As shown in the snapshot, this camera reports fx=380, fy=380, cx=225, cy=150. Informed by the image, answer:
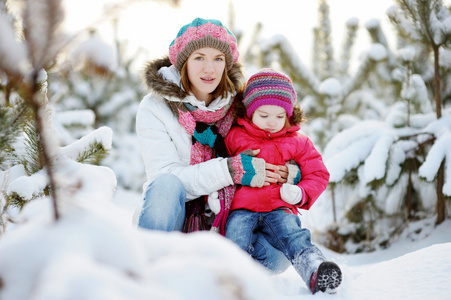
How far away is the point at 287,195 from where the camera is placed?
2.07 meters

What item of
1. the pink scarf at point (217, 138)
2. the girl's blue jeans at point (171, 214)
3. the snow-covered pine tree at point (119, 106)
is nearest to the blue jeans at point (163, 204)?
the girl's blue jeans at point (171, 214)

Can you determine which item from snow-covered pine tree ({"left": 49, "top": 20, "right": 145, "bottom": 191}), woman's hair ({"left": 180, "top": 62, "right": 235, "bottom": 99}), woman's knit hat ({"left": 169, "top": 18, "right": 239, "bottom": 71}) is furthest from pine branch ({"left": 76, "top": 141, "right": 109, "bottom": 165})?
snow-covered pine tree ({"left": 49, "top": 20, "right": 145, "bottom": 191})

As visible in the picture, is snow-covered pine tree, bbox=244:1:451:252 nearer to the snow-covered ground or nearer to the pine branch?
the pine branch

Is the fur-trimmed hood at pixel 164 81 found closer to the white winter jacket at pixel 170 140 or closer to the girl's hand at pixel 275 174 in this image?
the white winter jacket at pixel 170 140

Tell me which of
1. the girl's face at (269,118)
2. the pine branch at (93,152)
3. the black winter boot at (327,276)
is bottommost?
the black winter boot at (327,276)

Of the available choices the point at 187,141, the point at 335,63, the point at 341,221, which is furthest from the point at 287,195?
the point at 335,63

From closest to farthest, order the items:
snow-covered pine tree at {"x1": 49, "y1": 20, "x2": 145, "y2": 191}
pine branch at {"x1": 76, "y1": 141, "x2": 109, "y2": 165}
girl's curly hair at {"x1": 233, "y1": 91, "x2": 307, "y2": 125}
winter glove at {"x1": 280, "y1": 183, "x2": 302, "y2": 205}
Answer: pine branch at {"x1": 76, "y1": 141, "x2": 109, "y2": 165}, winter glove at {"x1": 280, "y1": 183, "x2": 302, "y2": 205}, girl's curly hair at {"x1": 233, "y1": 91, "x2": 307, "y2": 125}, snow-covered pine tree at {"x1": 49, "y1": 20, "x2": 145, "y2": 191}

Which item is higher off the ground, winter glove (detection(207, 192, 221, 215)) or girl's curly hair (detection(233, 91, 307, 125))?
girl's curly hair (detection(233, 91, 307, 125))

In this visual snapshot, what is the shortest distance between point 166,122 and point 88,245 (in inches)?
63.0

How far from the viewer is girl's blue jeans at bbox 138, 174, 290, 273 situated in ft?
5.99

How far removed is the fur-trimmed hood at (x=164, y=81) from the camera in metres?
2.17

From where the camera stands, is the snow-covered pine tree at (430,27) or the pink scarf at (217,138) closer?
the pink scarf at (217,138)

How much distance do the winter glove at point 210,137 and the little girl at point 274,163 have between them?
0.07 metres

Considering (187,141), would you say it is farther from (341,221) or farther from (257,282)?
(341,221)
